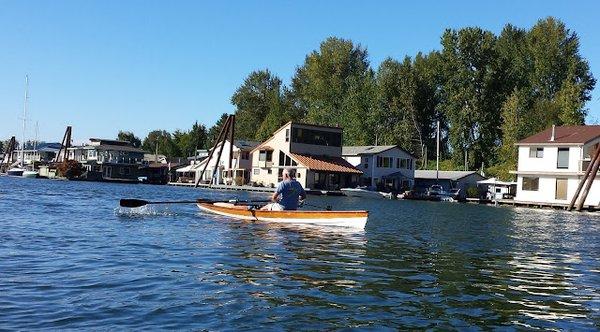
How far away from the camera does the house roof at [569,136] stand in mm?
57625

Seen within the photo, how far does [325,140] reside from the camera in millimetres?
80812

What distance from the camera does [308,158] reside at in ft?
254

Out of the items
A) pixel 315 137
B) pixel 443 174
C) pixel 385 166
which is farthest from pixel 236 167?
pixel 443 174

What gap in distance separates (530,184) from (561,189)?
10.7 feet

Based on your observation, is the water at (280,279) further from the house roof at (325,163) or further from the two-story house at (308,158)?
the two-story house at (308,158)

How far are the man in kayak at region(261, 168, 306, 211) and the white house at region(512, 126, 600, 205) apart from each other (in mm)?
40880

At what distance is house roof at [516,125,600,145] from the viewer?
189 feet

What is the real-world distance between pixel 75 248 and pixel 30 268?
11.3 ft

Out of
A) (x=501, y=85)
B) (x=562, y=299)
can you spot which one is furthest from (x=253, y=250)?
(x=501, y=85)

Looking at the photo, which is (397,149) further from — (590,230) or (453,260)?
(453,260)

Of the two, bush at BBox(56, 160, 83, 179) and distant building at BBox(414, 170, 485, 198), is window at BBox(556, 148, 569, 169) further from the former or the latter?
bush at BBox(56, 160, 83, 179)

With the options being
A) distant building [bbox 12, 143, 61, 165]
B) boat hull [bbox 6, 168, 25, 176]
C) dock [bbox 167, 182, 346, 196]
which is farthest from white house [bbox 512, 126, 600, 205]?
distant building [bbox 12, 143, 61, 165]

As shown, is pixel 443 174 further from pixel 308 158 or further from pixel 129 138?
pixel 129 138

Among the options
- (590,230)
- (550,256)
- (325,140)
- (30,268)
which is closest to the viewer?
(30,268)
